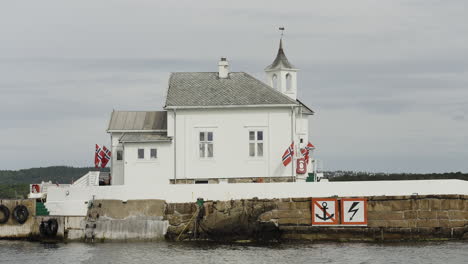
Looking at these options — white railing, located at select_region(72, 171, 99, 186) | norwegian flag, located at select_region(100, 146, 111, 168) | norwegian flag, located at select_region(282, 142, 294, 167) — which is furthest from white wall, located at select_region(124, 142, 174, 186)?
norwegian flag, located at select_region(282, 142, 294, 167)

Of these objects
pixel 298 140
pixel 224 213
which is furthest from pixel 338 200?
pixel 298 140

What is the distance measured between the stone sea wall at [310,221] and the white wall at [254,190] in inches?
20.6

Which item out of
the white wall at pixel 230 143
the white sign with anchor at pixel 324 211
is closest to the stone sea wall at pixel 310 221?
the white sign with anchor at pixel 324 211

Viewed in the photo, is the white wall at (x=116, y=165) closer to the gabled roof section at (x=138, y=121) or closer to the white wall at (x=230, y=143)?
the gabled roof section at (x=138, y=121)

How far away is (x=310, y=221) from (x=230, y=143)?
31.8 ft

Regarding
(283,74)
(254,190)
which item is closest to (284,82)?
(283,74)

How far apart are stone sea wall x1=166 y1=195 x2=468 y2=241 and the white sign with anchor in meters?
0.34

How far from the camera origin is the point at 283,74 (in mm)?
66250

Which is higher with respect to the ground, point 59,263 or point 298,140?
point 298,140

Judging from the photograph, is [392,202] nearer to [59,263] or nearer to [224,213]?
[224,213]

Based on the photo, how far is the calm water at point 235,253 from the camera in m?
46.9

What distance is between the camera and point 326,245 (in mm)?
51969

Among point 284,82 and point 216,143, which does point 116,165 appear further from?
point 284,82

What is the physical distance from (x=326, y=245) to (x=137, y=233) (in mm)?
10841
